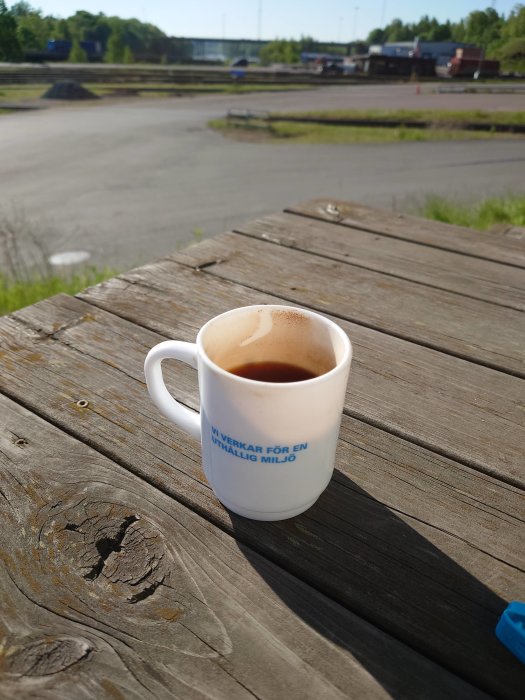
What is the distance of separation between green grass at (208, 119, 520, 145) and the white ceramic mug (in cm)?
1117

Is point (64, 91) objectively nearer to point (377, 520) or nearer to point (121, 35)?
point (121, 35)

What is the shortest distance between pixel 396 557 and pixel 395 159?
9449mm

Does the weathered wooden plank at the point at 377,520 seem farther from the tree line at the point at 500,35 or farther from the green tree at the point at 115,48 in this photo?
the green tree at the point at 115,48

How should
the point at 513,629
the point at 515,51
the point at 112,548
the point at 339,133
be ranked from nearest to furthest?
1. the point at 513,629
2. the point at 112,548
3. the point at 515,51
4. the point at 339,133

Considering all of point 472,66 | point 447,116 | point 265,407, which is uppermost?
point 472,66

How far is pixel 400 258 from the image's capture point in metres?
1.42

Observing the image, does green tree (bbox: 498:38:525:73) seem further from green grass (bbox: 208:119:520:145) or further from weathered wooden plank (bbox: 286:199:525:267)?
weathered wooden plank (bbox: 286:199:525:267)

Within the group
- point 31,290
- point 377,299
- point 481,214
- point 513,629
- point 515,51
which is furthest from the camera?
point 515,51

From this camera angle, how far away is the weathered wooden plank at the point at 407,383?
0.80 meters

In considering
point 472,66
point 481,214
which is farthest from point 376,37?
point 481,214

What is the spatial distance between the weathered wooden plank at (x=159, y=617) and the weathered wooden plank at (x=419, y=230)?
1.16 metres

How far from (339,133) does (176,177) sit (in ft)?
18.8

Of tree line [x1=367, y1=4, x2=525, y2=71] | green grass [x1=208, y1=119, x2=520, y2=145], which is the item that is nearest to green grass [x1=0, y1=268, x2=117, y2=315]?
tree line [x1=367, y1=4, x2=525, y2=71]

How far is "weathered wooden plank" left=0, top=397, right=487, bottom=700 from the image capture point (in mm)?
493
